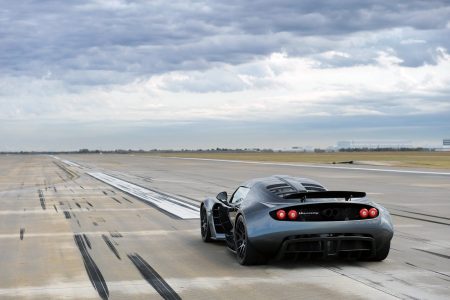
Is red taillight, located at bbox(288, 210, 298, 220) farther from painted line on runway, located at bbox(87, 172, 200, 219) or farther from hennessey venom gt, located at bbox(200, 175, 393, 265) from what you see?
painted line on runway, located at bbox(87, 172, 200, 219)

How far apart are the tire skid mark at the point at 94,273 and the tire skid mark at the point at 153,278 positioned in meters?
0.52

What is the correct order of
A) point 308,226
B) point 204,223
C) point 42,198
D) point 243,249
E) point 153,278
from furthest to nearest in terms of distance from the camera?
point 42,198 < point 204,223 < point 243,249 < point 308,226 < point 153,278

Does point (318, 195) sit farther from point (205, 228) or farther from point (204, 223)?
point (204, 223)

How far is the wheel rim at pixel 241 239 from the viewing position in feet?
26.8

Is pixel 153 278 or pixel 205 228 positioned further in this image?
pixel 205 228

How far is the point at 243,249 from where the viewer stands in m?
8.22

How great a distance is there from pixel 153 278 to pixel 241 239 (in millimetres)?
1410

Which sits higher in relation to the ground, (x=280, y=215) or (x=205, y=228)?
(x=280, y=215)

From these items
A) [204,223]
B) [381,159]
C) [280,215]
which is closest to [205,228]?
[204,223]

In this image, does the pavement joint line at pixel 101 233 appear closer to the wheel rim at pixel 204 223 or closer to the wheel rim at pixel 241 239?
the wheel rim at pixel 204 223

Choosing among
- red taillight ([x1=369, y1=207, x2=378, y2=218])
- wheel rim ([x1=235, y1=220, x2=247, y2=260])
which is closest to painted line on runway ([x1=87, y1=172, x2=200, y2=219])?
wheel rim ([x1=235, y1=220, x2=247, y2=260])

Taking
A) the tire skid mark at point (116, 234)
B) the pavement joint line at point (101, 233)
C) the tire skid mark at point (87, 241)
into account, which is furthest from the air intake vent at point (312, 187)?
the tire skid mark at point (116, 234)

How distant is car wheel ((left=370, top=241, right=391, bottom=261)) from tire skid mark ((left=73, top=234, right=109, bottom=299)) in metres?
3.52

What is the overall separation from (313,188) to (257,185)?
0.77 meters
